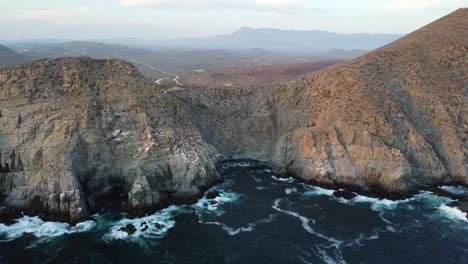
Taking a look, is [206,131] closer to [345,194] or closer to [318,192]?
[318,192]

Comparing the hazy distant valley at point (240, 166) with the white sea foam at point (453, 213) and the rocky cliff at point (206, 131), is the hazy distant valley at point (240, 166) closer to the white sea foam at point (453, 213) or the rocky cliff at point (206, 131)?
the rocky cliff at point (206, 131)

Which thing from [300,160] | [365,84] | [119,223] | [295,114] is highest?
[365,84]

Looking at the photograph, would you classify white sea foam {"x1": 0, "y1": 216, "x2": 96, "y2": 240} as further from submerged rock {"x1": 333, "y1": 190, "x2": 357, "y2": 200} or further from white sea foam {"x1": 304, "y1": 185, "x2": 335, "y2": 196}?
submerged rock {"x1": 333, "y1": 190, "x2": 357, "y2": 200}

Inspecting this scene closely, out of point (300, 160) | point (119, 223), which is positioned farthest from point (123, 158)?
point (300, 160)

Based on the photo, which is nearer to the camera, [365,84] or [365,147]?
[365,147]

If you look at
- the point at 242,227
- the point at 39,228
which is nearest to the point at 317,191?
the point at 242,227

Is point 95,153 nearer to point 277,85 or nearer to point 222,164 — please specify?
point 222,164
